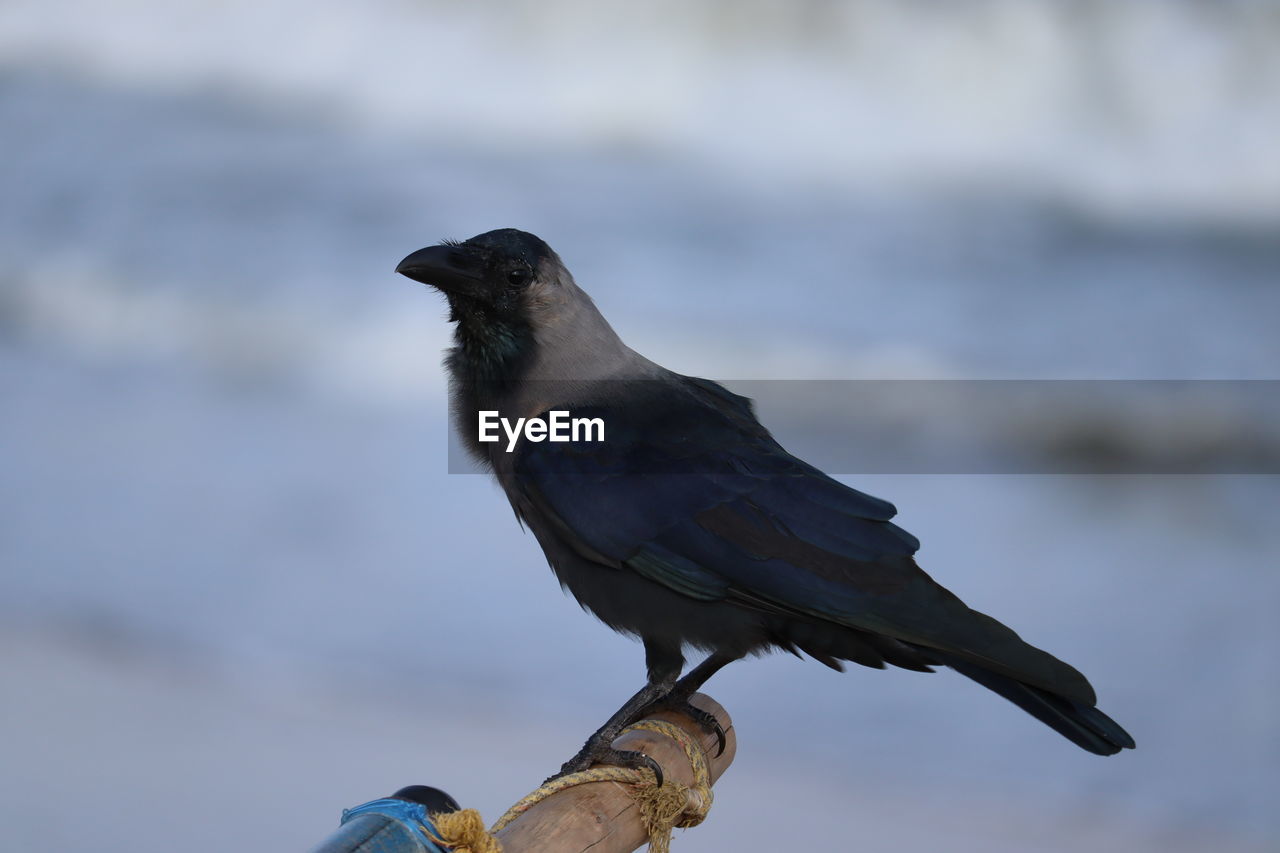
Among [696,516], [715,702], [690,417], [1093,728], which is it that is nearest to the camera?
[1093,728]

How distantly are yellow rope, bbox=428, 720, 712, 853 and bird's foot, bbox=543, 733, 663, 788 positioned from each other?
0.09 feet

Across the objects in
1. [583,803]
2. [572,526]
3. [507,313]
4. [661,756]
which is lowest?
[583,803]

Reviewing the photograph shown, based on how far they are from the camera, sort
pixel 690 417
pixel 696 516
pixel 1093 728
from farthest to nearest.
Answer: pixel 690 417, pixel 696 516, pixel 1093 728

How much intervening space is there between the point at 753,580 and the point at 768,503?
0.40 ft

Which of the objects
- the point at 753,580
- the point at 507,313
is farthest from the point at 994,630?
the point at 507,313

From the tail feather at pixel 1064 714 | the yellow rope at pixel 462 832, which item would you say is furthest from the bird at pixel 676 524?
the yellow rope at pixel 462 832

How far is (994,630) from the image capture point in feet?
4.72

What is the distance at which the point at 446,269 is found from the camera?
1671 mm

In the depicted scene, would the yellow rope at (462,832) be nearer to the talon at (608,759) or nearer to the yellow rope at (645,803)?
the yellow rope at (645,803)

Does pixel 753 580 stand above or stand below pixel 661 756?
above

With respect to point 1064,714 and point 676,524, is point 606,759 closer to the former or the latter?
point 676,524

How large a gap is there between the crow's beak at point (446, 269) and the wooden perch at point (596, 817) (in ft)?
2.25

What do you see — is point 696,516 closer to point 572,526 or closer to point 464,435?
point 572,526

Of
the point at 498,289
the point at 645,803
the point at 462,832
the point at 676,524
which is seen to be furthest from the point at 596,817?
the point at 498,289
